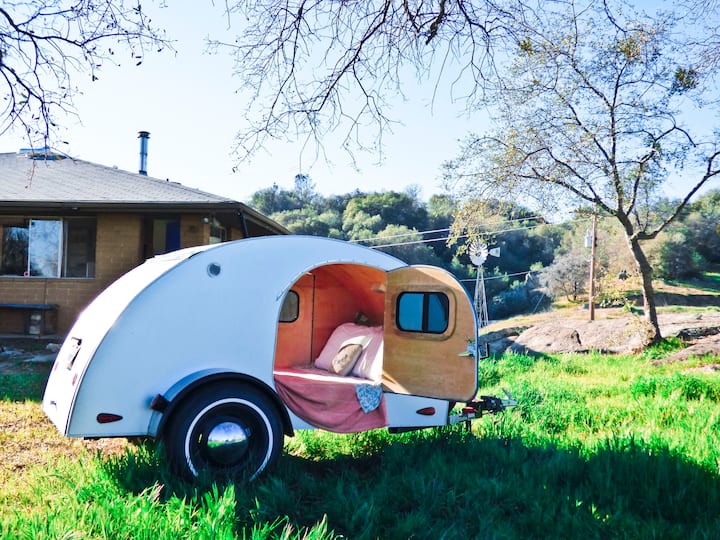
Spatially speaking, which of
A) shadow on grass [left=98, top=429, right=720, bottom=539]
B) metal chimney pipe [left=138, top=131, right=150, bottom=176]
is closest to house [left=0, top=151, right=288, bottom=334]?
metal chimney pipe [left=138, top=131, right=150, bottom=176]

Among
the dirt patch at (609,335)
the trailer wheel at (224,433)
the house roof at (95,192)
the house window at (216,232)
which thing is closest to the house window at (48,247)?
the house roof at (95,192)

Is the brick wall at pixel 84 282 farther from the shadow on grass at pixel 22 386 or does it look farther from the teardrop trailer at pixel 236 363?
the teardrop trailer at pixel 236 363

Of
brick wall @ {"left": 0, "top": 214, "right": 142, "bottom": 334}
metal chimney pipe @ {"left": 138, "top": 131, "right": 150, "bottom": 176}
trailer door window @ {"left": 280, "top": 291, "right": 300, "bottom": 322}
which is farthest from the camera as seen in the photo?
metal chimney pipe @ {"left": 138, "top": 131, "right": 150, "bottom": 176}

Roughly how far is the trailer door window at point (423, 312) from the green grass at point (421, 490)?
1034mm

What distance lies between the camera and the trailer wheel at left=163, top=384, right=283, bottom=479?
410cm

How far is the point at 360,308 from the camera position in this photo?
26.2 ft

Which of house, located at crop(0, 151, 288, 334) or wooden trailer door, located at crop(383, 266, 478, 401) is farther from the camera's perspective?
house, located at crop(0, 151, 288, 334)

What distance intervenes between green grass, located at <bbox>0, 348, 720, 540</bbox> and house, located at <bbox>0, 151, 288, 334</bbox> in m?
7.73

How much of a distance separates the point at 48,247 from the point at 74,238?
0.62 m

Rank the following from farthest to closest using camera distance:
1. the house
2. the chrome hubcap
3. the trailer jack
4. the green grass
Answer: the house, the trailer jack, the chrome hubcap, the green grass

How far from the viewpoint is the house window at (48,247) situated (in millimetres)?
13344

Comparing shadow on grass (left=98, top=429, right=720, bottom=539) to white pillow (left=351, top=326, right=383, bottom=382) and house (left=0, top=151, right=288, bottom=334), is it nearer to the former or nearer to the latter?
white pillow (left=351, top=326, right=383, bottom=382)

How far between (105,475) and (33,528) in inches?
41.9

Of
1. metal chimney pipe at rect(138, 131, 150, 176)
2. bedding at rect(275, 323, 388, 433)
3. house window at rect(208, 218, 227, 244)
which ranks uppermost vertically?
metal chimney pipe at rect(138, 131, 150, 176)
